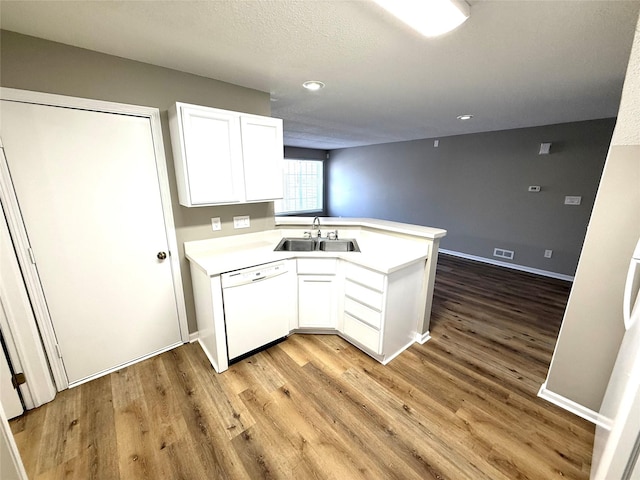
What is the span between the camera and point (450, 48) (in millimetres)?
1645

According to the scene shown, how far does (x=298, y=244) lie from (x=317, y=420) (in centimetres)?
159

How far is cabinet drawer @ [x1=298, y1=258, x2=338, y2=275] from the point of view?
Answer: 233 centimetres

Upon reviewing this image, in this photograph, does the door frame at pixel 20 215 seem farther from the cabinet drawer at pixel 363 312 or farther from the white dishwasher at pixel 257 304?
the cabinet drawer at pixel 363 312

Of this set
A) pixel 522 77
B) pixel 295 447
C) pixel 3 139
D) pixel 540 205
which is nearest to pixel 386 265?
pixel 295 447

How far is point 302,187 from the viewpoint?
777cm

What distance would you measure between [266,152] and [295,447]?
2.24 metres

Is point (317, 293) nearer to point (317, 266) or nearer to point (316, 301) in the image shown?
point (316, 301)

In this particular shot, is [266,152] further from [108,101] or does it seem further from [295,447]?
[295,447]

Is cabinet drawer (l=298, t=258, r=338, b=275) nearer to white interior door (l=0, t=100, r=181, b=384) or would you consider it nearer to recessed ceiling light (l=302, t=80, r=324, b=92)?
white interior door (l=0, t=100, r=181, b=384)

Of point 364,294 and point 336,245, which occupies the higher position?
point 336,245

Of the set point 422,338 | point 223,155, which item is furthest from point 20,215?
point 422,338

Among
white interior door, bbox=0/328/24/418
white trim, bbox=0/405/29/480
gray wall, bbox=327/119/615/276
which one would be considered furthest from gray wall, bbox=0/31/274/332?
gray wall, bbox=327/119/615/276

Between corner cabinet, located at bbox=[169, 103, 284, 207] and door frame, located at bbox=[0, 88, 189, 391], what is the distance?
124 millimetres

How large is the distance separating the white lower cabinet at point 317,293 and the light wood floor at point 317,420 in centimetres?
22
